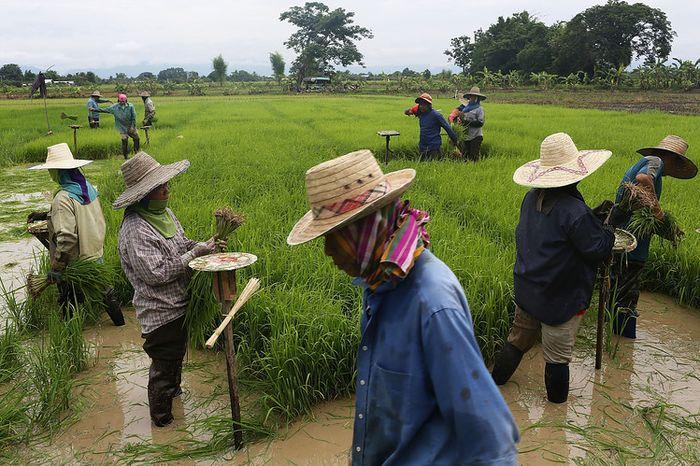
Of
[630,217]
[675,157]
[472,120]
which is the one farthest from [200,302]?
[472,120]

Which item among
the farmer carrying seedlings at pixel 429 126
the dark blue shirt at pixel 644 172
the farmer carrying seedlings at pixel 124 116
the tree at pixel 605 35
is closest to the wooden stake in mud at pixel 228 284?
the dark blue shirt at pixel 644 172

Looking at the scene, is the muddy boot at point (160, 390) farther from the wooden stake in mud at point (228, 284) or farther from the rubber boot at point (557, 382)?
the rubber boot at point (557, 382)

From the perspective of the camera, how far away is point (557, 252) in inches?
92.6

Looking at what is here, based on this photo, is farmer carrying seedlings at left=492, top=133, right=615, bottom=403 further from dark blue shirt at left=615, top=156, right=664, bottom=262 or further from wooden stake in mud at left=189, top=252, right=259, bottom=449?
wooden stake in mud at left=189, top=252, right=259, bottom=449

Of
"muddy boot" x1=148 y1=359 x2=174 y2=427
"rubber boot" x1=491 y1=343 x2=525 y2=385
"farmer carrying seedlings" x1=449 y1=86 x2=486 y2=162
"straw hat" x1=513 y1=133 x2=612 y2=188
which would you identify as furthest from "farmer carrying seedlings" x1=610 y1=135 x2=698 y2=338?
"farmer carrying seedlings" x1=449 y1=86 x2=486 y2=162

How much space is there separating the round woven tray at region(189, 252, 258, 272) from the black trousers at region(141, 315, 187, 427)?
54cm

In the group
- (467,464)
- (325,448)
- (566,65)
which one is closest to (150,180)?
(325,448)

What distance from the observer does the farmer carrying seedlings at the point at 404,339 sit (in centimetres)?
98

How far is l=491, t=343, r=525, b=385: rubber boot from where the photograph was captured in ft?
8.94

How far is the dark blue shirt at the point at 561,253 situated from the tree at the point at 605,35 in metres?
37.4

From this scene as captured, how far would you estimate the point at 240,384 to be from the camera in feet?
9.32

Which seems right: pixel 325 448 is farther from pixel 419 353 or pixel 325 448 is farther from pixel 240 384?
pixel 419 353

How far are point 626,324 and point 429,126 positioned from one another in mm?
4792

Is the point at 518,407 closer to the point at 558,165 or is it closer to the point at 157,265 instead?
the point at 558,165
